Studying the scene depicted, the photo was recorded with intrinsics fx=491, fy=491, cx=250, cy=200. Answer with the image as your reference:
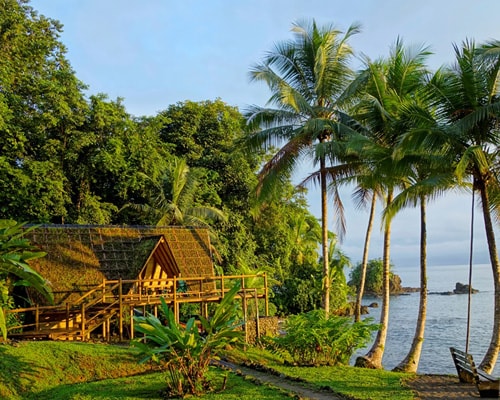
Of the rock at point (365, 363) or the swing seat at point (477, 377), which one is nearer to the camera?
the swing seat at point (477, 377)

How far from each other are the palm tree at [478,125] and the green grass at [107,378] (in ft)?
11.8

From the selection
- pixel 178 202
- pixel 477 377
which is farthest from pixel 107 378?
pixel 178 202

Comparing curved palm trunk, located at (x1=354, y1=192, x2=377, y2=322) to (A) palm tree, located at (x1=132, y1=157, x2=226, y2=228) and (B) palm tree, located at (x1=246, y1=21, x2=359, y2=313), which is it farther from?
(A) palm tree, located at (x1=132, y1=157, x2=226, y2=228)

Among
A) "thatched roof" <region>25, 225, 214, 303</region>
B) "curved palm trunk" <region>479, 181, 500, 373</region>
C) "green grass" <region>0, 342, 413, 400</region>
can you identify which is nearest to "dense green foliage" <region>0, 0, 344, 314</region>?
"thatched roof" <region>25, 225, 214, 303</region>

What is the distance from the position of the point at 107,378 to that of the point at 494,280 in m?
8.86

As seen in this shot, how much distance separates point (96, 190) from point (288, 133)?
33.6ft

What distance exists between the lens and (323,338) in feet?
37.0

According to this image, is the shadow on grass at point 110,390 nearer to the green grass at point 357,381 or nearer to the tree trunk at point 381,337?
the green grass at point 357,381

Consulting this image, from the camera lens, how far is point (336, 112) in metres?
15.7

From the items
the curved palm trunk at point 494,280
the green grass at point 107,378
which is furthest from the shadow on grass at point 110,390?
the curved palm trunk at point 494,280

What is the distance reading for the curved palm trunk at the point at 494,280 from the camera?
36.7 ft

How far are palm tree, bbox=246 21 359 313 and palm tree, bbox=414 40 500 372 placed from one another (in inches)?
159

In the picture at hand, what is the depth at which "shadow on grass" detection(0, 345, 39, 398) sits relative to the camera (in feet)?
27.1

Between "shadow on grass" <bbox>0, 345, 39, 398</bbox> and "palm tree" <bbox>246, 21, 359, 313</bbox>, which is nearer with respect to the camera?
"shadow on grass" <bbox>0, 345, 39, 398</bbox>
